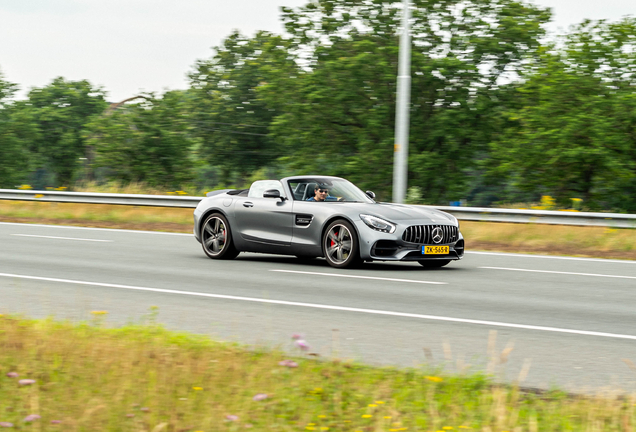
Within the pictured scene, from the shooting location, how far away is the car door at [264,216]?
12.8m

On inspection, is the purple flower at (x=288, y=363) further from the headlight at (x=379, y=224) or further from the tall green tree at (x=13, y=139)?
the tall green tree at (x=13, y=139)

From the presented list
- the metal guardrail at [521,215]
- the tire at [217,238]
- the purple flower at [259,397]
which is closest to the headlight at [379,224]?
the tire at [217,238]

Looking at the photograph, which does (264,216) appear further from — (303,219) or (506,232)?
(506,232)

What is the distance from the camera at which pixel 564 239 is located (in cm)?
1688

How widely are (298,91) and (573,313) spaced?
85.3 feet

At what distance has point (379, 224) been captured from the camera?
38.7ft

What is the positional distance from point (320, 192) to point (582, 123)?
52.6 feet

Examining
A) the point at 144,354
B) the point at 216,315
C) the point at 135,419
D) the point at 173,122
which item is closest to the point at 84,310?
Answer: the point at 216,315

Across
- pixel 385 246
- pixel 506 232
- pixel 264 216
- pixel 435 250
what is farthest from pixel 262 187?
pixel 506 232

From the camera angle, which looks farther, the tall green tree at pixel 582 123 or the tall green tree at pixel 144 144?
the tall green tree at pixel 144 144

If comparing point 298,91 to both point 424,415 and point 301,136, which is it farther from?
point 424,415

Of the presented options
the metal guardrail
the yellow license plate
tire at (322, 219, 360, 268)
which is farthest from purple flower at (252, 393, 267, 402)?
the metal guardrail

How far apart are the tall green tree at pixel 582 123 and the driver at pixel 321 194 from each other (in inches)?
612

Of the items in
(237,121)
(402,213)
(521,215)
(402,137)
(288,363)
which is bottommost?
(288,363)
